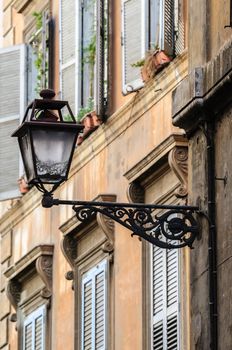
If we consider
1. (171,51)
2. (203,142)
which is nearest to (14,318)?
(171,51)

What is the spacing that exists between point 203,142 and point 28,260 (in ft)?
29.9

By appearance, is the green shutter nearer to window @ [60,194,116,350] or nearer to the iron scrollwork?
window @ [60,194,116,350]

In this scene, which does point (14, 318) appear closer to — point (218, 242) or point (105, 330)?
point (105, 330)

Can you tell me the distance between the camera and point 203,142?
14.7 meters

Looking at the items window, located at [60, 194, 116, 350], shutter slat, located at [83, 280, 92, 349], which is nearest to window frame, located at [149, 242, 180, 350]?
window, located at [60, 194, 116, 350]

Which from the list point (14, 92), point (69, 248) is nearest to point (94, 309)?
point (69, 248)

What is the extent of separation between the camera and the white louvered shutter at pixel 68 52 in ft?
76.1

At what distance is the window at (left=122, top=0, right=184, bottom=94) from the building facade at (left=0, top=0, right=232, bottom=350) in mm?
19

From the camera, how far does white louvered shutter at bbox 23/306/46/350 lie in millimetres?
23422

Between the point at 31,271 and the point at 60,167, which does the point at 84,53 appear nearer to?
the point at 31,271

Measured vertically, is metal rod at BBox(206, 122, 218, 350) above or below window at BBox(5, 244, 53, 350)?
below

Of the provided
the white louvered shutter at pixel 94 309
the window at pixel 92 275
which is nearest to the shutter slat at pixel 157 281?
the window at pixel 92 275

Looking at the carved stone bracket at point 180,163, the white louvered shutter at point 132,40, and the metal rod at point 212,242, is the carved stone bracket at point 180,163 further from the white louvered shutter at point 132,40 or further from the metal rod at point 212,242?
the metal rod at point 212,242

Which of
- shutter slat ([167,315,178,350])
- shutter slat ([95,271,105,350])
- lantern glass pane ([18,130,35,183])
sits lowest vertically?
lantern glass pane ([18,130,35,183])
